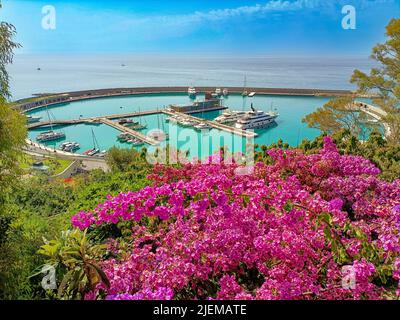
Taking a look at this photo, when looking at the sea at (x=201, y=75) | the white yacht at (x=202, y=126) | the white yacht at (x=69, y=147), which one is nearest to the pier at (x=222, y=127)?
the white yacht at (x=202, y=126)

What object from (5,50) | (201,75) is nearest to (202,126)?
(5,50)

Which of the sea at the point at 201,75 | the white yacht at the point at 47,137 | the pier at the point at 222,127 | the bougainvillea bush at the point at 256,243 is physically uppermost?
the sea at the point at 201,75

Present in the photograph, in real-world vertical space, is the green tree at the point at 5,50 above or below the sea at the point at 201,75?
below

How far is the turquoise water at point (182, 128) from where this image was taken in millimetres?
21562

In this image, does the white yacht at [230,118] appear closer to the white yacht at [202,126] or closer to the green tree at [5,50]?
the white yacht at [202,126]

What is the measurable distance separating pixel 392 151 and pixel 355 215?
2.72 meters

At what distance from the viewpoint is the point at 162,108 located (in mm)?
32875

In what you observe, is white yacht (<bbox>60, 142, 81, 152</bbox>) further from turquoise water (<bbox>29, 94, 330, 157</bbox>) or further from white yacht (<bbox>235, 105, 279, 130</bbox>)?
white yacht (<bbox>235, 105, 279, 130</bbox>)

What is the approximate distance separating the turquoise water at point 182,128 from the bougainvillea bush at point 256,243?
13.0 m

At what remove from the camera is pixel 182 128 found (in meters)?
25.8

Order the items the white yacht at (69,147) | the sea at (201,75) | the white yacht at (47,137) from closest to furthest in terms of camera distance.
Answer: the white yacht at (69,147), the white yacht at (47,137), the sea at (201,75)

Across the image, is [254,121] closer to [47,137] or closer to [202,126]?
[202,126]

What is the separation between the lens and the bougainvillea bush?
1.83 meters

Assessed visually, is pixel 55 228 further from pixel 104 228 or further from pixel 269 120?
Answer: pixel 269 120
